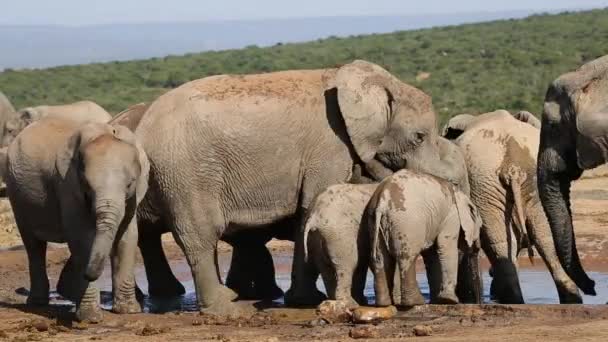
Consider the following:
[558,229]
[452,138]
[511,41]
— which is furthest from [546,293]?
[511,41]

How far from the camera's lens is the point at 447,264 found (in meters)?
10.3

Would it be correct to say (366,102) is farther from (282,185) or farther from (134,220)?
(134,220)

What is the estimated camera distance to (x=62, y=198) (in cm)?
1018

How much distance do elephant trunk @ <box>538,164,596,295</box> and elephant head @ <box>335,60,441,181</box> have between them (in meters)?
1.22

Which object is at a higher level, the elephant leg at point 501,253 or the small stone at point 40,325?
the elephant leg at point 501,253

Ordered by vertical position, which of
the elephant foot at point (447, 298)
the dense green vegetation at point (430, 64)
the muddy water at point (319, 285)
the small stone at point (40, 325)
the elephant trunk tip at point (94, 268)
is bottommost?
the muddy water at point (319, 285)

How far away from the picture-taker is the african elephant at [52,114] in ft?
66.4

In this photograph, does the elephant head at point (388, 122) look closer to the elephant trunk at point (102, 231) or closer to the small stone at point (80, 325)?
the elephant trunk at point (102, 231)

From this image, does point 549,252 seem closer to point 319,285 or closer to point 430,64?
point 319,285

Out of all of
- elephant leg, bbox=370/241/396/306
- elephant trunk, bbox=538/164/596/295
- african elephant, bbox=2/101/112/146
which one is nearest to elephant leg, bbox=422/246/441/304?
elephant leg, bbox=370/241/396/306


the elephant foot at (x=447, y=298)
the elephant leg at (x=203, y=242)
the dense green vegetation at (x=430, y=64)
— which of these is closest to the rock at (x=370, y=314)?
the elephant foot at (x=447, y=298)

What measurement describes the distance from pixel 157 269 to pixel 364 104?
8.23 ft

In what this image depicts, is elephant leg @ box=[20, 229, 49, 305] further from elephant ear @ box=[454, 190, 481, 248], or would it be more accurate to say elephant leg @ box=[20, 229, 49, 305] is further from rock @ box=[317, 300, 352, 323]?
elephant ear @ box=[454, 190, 481, 248]

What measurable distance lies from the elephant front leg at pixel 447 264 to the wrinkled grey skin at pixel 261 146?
3.19 feet
